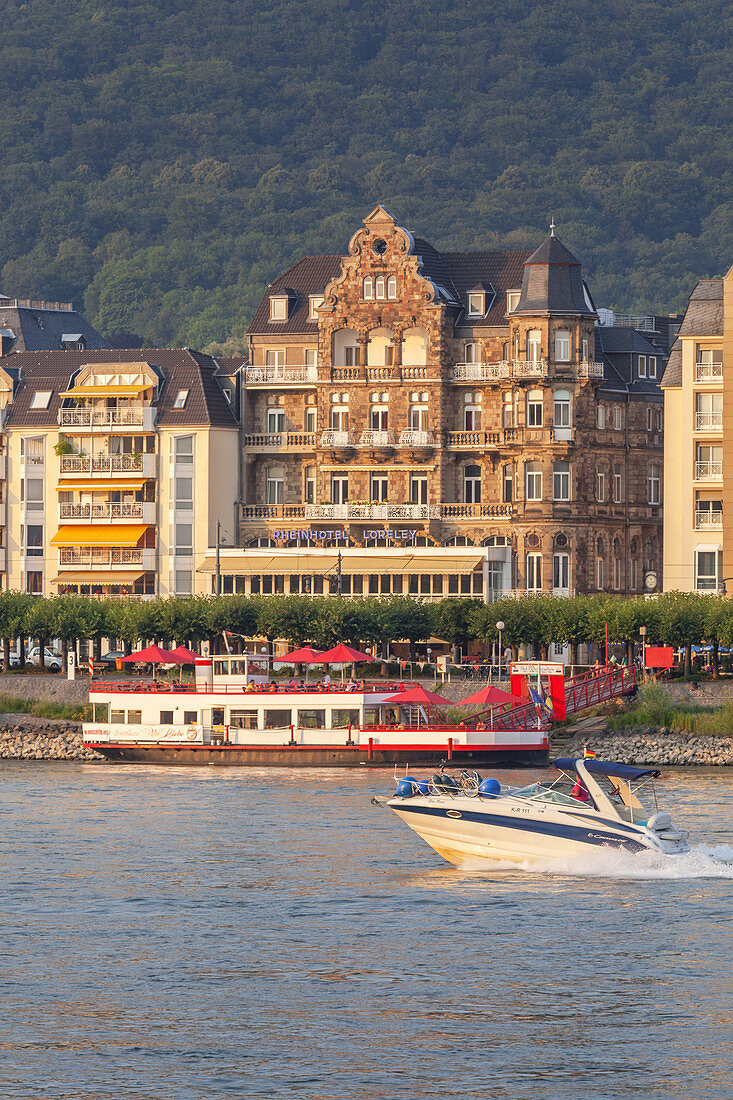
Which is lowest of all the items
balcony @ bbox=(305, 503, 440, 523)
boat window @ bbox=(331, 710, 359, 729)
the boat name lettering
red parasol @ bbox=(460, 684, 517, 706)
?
boat window @ bbox=(331, 710, 359, 729)

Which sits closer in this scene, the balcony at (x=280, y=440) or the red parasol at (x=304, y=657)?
the red parasol at (x=304, y=657)

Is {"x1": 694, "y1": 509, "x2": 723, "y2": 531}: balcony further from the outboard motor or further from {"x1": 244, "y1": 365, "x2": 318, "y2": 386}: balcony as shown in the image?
the outboard motor

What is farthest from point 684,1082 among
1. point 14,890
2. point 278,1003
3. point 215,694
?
point 215,694

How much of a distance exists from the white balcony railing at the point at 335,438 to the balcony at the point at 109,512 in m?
12.9

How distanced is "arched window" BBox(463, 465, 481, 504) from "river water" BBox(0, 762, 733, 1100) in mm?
67127

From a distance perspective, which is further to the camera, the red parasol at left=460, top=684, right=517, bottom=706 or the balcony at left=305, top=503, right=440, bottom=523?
the balcony at left=305, top=503, right=440, bottom=523

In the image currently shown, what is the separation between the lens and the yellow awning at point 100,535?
155 m

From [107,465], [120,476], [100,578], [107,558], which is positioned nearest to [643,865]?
[107,558]

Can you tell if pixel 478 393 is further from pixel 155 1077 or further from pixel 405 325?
pixel 155 1077

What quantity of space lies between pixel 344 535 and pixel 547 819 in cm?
8118

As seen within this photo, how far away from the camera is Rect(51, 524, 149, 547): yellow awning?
155 metres

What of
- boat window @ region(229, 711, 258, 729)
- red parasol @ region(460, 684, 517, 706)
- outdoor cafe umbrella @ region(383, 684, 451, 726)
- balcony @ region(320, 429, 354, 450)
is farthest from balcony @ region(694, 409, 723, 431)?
boat window @ region(229, 711, 258, 729)

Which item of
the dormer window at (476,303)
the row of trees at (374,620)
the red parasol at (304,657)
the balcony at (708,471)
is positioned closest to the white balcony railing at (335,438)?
the dormer window at (476,303)

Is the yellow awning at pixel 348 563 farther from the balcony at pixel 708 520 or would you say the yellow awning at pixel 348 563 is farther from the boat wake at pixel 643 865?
the boat wake at pixel 643 865
